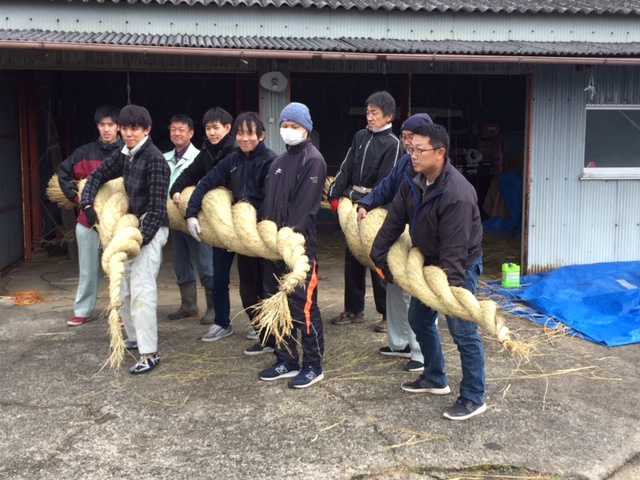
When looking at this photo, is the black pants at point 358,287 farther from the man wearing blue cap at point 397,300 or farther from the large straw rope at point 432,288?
the large straw rope at point 432,288

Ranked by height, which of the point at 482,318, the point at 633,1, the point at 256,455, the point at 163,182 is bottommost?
the point at 256,455

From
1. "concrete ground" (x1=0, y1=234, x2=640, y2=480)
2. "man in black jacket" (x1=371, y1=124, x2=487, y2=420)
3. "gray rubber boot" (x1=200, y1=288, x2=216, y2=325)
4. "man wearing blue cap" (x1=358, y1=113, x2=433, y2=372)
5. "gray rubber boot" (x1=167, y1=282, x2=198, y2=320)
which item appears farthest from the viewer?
"gray rubber boot" (x1=167, y1=282, x2=198, y2=320)

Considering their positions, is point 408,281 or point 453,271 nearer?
point 453,271

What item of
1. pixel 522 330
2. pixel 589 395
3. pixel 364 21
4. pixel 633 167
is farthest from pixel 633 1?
pixel 589 395

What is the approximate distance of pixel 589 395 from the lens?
13.6 ft

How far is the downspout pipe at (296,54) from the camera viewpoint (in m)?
5.85

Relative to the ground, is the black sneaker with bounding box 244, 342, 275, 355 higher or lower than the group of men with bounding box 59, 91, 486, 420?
lower

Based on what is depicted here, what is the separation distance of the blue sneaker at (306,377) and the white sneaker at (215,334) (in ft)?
3.73

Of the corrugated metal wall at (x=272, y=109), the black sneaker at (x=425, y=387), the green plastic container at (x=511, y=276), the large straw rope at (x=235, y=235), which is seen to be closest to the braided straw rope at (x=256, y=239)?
the large straw rope at (x=235, y=235)

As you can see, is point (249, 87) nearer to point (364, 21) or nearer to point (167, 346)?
point (364, 21)

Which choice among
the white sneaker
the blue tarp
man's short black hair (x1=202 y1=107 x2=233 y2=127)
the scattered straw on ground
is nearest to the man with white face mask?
man's short black hair (x1=202 y1=107 x2=233 y2=127)

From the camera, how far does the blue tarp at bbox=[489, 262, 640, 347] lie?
5449 mm

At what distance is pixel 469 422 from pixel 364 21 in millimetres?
5371

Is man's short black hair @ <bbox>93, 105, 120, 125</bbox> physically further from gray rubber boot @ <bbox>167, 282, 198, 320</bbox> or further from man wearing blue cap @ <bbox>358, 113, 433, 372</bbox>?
man wearing blue cap @ <bbox>358, 113, 433, 372</bbox>
